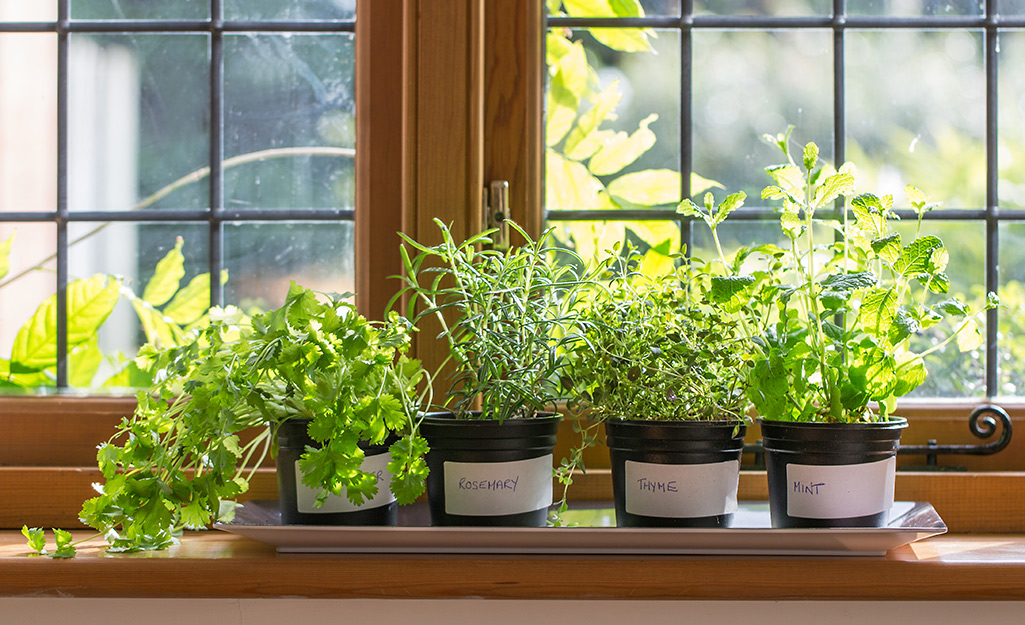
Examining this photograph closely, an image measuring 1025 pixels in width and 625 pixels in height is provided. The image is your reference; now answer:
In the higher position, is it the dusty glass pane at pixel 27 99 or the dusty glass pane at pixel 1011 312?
the dusty glass pane at pixel 27 99

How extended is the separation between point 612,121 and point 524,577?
0.71m

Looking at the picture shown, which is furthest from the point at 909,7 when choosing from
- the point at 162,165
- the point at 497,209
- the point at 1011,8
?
the point at 162,165

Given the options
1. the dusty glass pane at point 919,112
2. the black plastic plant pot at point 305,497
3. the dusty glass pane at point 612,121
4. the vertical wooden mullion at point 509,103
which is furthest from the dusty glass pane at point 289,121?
the dusty glass pane at point 919,112

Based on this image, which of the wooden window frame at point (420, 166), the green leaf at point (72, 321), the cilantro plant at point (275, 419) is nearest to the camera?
the cilantro plant at point (275, 419)

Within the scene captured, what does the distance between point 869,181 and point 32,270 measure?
136 centimetres

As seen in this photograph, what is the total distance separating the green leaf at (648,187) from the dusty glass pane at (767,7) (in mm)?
273

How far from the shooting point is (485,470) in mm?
860

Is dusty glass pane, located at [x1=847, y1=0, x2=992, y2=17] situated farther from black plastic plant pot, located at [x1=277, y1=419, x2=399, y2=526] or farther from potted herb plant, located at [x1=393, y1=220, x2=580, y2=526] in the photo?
black plastic plant pot, located at [x1=277, y1=419, x2=399, y2=526]

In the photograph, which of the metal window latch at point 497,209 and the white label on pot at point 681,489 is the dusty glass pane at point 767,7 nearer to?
the metal window latch at point 497,209

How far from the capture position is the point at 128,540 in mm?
880

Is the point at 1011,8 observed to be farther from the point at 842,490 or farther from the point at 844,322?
the point at 842,490

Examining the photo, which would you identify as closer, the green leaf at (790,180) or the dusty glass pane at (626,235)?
the green leaf at (790,180)

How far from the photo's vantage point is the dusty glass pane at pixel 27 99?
3.99ft

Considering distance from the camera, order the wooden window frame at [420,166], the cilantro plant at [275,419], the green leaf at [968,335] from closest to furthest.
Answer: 1. the cilantro plant at [275,419]
2. the green leaf at [968,335]
3. the wooden window frame at [420,166]
